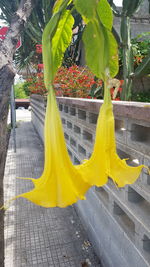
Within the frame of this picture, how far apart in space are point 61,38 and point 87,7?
4.7 inches

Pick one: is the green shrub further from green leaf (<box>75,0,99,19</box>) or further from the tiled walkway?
green leaf (<box>75,0,99,19</box>)

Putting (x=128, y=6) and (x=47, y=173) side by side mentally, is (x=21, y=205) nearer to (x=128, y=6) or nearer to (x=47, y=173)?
(x=47, y=173)

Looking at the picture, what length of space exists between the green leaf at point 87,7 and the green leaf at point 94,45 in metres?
0.04

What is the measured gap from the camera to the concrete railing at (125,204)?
1.25 m

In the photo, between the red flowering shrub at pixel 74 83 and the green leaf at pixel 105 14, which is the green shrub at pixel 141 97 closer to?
the red flowering shrub at pixel 74 83

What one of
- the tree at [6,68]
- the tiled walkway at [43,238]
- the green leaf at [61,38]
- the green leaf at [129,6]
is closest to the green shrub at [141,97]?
the green leaf at [129,6]

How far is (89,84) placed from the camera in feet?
13.7

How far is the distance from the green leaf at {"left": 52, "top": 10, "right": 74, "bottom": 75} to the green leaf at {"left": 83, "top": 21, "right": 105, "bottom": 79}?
2.1 inches

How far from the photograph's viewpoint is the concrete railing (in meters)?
1.25

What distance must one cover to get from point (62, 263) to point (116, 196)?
3.00ft

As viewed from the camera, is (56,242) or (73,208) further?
(73,208)

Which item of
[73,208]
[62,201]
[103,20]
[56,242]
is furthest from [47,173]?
[73,208]

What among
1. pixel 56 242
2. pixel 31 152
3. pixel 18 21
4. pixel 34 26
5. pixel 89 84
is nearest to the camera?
pixel 18 21

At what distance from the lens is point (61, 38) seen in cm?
54
